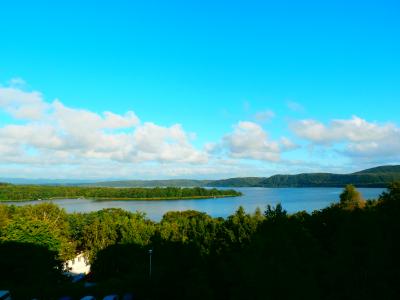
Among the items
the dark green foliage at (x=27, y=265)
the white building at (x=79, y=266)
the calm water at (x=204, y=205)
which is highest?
the dark green foliage at (x=27, y=265)

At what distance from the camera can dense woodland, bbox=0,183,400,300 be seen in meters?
6.82

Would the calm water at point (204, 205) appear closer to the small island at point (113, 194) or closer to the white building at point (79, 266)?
the small island at point (113, 194)

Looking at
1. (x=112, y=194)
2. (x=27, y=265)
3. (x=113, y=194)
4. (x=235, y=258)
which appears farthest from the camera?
(x=112, y=194)

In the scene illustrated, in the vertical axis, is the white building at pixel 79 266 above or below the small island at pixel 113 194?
below

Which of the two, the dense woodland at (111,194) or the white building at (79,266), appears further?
the dense woodland at (111,194)

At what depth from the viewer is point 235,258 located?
11609 millimetres

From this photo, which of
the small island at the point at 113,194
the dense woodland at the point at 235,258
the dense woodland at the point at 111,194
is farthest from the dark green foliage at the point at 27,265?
the dense woodland at the point at 111,194

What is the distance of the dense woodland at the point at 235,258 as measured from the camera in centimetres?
682

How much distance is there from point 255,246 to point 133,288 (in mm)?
8466

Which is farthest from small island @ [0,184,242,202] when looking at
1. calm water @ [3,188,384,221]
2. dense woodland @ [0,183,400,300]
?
dense woodland @ [0,183,400,300]

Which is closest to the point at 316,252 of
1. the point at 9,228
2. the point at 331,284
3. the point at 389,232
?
the point at 331,284

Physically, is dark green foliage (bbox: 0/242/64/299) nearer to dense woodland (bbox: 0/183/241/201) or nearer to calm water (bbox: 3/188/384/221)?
calm water (bbox: 3/188/384/221)

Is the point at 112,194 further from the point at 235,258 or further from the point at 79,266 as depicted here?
the point at 235,258

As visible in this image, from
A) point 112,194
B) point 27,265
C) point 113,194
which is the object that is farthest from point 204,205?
point 27,265
